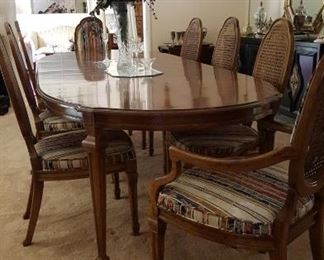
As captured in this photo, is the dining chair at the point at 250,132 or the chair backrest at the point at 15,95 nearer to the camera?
the chair backrest at the point at 15,95

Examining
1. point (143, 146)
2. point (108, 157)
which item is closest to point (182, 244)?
point (108, 157)

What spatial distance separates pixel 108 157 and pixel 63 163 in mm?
200

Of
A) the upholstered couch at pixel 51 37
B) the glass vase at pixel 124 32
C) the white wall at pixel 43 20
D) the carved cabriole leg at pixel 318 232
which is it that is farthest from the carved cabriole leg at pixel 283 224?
the white wall at pixel 43 20

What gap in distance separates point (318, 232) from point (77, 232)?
3.75 feet

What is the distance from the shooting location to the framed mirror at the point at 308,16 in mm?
3781

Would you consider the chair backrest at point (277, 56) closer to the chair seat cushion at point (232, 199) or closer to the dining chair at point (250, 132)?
→ the dining chair at point (250, 132)

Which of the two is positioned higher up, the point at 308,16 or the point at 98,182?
the point at 308,16

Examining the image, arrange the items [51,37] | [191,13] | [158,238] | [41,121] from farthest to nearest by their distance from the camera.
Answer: [51,37]
[191,13]
[41,121]
[158,238]

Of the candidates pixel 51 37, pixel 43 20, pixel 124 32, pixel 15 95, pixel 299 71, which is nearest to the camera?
pixel 15 95

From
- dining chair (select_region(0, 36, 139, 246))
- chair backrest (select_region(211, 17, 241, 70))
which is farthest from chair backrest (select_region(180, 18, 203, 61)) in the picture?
dining chair (select_region(0, 36, 139, 246))

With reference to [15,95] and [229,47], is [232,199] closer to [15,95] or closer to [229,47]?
[15,95]

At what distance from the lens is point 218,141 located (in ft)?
6.19

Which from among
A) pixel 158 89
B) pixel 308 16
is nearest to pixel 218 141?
pixel 158 89

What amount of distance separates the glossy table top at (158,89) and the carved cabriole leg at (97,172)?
0.10m
